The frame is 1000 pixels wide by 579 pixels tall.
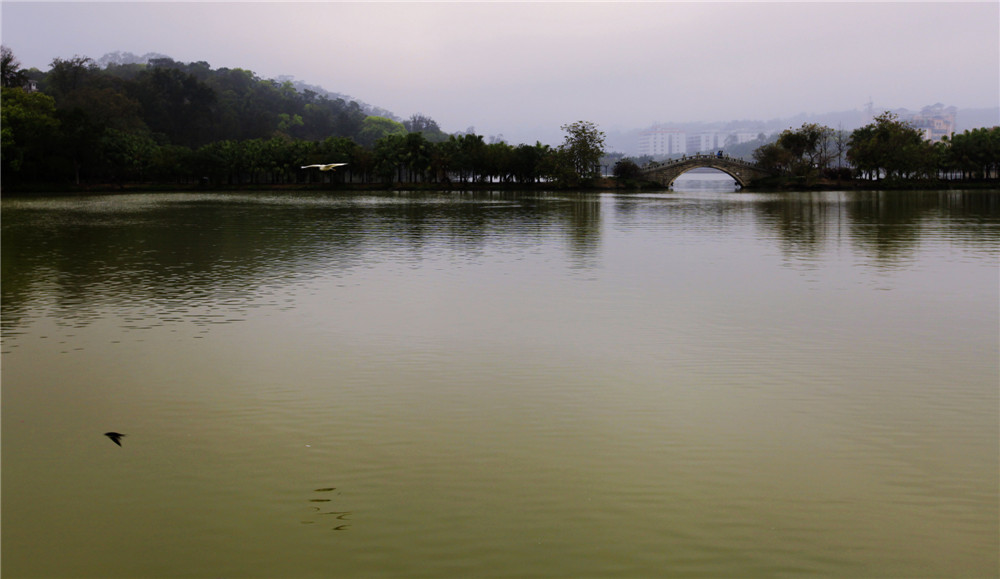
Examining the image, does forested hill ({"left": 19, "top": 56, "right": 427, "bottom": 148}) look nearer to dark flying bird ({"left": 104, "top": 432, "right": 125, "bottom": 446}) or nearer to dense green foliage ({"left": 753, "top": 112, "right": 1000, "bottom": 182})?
dense green foliage ({"left": 753, "top": 112, "right": 1000, "bottom": 182})

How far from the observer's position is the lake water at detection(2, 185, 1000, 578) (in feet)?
16.9

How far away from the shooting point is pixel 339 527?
539 centimetres

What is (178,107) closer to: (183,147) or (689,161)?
(183,147)

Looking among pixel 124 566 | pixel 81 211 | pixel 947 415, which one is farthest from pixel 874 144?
pixel 124 566

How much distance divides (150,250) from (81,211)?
959 inches

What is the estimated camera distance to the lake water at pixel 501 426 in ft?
16.9

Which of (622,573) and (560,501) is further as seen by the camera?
(560,501)

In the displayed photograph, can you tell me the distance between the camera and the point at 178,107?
117 m

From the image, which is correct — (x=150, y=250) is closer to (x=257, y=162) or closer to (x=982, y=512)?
(x=982, y=512)

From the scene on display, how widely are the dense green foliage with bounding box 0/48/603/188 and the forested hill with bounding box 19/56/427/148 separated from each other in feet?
0.65

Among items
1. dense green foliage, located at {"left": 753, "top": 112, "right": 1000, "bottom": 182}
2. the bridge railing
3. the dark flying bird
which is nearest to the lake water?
the dark flying bird

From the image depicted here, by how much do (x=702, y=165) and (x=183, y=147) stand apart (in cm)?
6378

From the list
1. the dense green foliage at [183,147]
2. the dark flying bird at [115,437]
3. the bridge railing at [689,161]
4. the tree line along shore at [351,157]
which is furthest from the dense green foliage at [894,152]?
the dark flying bird at [115,437]

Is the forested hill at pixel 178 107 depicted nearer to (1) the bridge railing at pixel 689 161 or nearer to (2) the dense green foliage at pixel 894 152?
(1) the bridge railing at pixel 689 161
